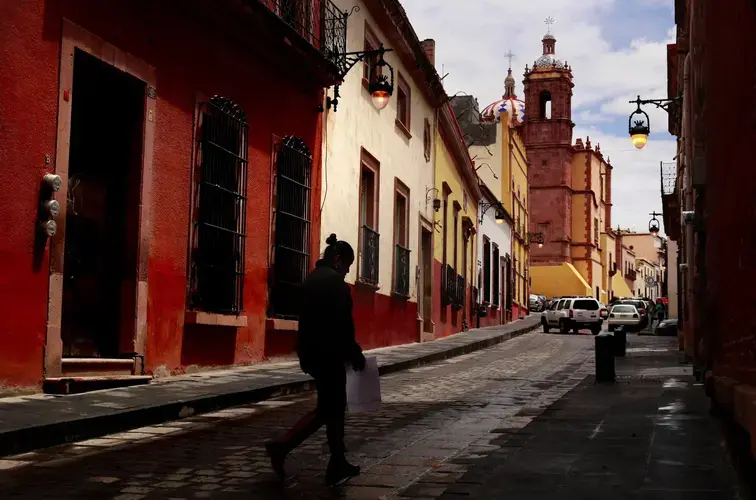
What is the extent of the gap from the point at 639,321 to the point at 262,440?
33726 millimetres

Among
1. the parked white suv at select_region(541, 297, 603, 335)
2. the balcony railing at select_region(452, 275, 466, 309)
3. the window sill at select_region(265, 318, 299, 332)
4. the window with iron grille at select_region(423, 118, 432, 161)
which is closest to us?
the window sill at select_region(265, 318, 299, 332)

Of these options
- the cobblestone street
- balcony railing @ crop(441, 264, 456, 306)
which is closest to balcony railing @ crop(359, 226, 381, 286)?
the cobblestone street

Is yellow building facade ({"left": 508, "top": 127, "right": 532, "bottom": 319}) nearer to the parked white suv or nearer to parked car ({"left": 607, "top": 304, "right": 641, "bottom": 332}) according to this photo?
parked car ({"left": 607, "top": 304, "right": 641, "bottom": 332})

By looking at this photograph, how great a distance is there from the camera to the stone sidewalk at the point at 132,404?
7023 mm

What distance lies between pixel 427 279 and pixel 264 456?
756 inches

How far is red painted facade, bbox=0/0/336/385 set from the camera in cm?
880

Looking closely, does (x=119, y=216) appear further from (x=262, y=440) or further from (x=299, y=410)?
(x=262, y=440)

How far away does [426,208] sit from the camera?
84.0 feet

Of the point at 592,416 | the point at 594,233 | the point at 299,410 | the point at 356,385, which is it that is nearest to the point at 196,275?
the point at 299,410

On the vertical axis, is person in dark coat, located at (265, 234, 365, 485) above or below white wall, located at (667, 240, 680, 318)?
below

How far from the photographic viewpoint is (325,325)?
5805mm

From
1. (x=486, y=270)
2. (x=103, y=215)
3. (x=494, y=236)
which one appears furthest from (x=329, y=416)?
(x=494, y=236)

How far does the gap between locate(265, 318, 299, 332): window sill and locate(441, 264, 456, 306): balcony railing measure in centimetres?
1310

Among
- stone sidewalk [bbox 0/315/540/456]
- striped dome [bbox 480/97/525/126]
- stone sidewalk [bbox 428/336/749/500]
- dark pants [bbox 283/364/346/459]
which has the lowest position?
stone sidewalk [bbox 428/336/749/500]
